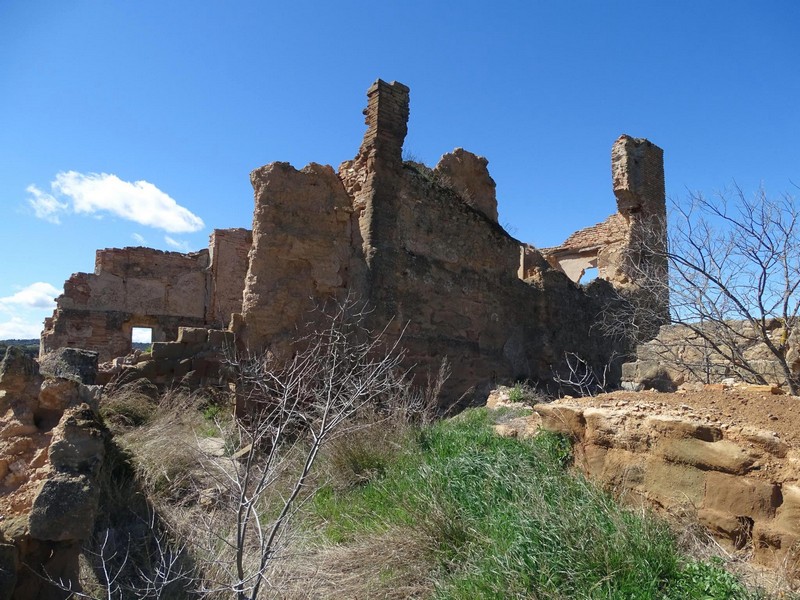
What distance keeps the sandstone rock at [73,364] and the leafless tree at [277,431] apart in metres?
1.50

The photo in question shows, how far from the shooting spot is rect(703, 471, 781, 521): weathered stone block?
315cm

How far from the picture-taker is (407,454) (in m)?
5.70

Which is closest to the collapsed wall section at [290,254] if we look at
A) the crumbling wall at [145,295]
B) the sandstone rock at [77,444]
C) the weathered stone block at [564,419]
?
the sandstone rock at [77,444]

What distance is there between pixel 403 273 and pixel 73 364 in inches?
170

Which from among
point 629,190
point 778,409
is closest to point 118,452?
point 778,409

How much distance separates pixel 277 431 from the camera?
3521mm

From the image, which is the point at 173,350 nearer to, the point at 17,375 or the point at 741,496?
the point at 17,375

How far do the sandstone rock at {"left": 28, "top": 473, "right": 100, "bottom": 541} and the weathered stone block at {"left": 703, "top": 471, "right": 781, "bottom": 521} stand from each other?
3.49 meters

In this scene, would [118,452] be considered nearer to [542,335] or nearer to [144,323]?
[542,335]

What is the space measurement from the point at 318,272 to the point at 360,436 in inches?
111

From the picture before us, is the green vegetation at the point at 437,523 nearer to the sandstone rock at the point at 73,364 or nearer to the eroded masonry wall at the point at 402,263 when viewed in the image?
the sandstone rock at the point at 73,364

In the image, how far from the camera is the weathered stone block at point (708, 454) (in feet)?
11.0

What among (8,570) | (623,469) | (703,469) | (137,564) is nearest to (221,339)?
(137,564)

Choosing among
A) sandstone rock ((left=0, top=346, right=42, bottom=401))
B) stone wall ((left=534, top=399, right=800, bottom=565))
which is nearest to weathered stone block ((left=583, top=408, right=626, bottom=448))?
stone wall ((left=534, top=399, right=800, bottom=565))
